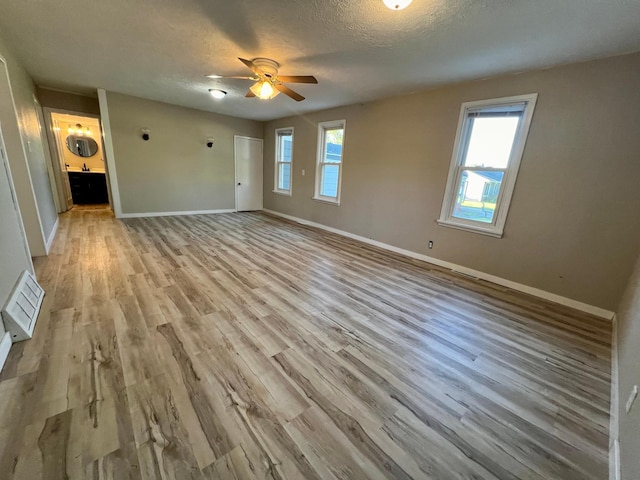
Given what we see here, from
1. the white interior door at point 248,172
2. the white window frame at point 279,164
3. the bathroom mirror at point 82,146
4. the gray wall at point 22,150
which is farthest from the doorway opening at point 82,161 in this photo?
the white window frame at point 279,164

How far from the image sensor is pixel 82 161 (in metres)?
7.09

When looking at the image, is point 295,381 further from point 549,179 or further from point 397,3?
point 549,179

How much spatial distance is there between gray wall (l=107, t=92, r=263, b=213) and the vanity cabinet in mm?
2179

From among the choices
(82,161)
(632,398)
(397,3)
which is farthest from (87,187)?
(632,398)

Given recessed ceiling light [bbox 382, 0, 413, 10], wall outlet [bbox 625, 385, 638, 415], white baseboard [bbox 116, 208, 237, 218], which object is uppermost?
recessed ceiling light [bbox 382, 0, 413, 10]

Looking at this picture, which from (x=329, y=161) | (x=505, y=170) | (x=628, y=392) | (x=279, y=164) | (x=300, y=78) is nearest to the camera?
(x=628, y=392)

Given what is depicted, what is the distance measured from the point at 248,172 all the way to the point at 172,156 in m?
1.89

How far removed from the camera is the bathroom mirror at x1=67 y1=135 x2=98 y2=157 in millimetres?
6899

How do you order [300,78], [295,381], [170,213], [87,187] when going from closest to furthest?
[295,381]
[300,78]
[170,213]
[87,187]

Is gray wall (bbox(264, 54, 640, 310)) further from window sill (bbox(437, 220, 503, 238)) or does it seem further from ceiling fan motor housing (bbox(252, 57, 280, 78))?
ceiling fan motor housing (bbox(252, 57, 280, 78))

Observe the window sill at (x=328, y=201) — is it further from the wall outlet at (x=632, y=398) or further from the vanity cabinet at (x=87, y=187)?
the vanity cabinet at (x=87, y=187)

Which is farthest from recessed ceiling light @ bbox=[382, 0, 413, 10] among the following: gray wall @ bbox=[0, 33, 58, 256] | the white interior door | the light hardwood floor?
the white interior door

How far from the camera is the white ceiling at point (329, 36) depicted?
1924mm

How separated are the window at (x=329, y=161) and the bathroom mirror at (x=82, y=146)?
668cm
